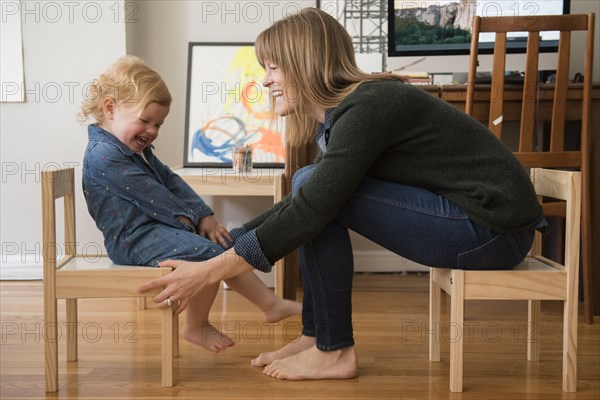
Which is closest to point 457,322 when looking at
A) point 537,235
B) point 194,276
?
point 537,235

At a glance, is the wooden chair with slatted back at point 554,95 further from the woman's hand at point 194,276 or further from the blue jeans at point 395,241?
the woman's hand at point 194,276

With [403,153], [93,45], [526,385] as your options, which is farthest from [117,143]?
[93,45]

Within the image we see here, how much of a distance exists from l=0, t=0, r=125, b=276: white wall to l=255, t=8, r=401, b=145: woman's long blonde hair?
1500 millimetres

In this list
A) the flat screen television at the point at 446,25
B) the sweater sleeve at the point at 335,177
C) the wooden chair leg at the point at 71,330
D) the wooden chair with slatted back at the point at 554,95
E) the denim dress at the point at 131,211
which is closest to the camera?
the sweater sleeve at the point at 335,177

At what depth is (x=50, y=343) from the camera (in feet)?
6.01

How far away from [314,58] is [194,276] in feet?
1.82

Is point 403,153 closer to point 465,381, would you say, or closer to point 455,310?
point 455,310

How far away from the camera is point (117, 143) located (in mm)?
2002

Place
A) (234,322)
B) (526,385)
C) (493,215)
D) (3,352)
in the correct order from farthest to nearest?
(234,322) < (3,352) < (526,385) < (493,215)

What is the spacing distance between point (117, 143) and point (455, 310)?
902mm

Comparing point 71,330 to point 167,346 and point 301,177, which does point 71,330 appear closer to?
point 167,346

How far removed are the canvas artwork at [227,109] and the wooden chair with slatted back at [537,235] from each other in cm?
95

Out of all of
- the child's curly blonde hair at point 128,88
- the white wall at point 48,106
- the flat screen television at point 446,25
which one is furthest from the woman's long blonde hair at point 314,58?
the white wall at point 48,106

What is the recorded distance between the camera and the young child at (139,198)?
196 centimetres
